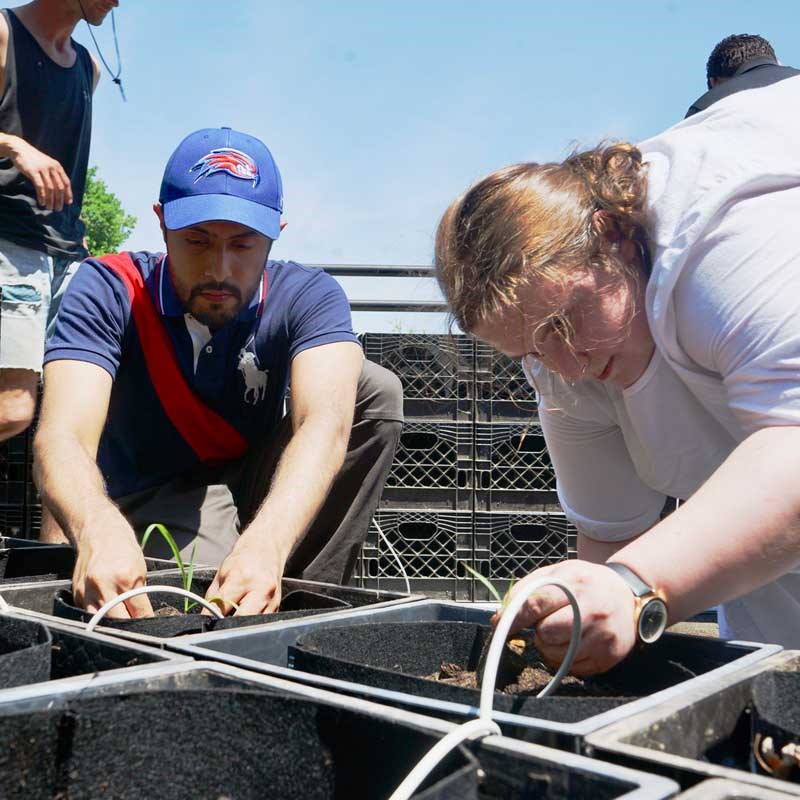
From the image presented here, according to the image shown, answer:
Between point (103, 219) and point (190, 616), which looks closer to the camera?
point (190, 616)

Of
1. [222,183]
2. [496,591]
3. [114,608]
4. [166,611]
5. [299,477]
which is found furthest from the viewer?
[222,183]

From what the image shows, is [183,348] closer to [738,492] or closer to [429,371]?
[429,371]

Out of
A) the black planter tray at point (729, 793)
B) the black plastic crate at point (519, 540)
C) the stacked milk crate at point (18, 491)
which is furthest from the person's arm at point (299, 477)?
the stacked milk crate at point (18, 491)

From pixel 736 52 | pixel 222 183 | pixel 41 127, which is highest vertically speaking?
pixel 736 52

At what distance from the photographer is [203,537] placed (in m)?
2.23

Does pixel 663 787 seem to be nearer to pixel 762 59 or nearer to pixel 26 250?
pixel 26 250

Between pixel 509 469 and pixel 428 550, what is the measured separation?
416 millimetres

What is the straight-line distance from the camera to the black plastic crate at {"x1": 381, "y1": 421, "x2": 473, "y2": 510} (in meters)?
3.06

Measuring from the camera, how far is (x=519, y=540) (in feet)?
10.2

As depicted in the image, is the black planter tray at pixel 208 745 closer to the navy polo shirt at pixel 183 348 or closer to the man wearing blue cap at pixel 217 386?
the man wearing blue cap at pixel 217 386

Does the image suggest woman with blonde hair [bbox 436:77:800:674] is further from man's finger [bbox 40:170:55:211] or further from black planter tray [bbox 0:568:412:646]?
man's finger [bbox 40:170:55:211]

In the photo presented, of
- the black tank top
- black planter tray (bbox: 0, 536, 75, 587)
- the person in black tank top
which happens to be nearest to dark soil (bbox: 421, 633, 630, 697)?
black planter tray (bbox: 0, 536, 75, 587)

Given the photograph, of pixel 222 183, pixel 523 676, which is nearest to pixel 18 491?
pixel 222 183

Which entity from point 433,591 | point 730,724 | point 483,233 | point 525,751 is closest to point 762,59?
point 433,591
